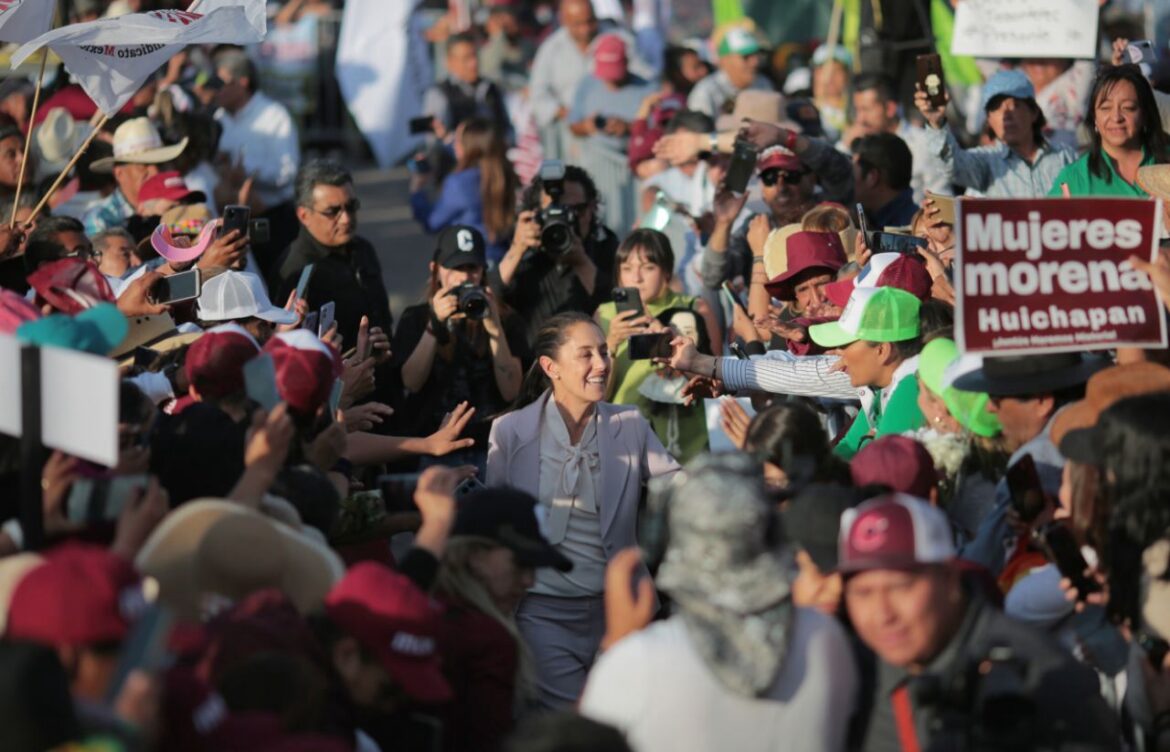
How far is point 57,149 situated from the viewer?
1155 centimetres

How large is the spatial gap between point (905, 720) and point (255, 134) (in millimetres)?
9261

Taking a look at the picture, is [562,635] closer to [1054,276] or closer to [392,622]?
[1054,276]

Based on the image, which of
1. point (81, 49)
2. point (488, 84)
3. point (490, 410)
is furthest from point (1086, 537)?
point (488, 84)

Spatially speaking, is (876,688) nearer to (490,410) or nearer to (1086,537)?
(1086,537)

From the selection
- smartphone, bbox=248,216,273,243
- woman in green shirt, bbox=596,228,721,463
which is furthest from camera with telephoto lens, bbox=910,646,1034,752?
smartphone, bbox=248,216,273,243

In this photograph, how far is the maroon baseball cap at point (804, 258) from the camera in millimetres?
8070

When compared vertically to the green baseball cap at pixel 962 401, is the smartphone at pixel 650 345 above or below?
above

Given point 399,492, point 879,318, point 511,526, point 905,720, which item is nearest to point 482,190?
point 879,318

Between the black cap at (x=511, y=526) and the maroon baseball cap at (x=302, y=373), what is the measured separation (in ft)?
1.87

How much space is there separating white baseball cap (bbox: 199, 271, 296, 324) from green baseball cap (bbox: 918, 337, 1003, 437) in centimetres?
269

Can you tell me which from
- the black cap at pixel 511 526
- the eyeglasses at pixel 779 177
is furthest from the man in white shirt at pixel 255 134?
the black cap at pixel 511 526

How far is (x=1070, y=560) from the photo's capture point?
16.1 ft

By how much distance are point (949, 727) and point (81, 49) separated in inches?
220

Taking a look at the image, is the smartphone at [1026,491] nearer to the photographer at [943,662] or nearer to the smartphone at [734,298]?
the photographer at [943,662]
